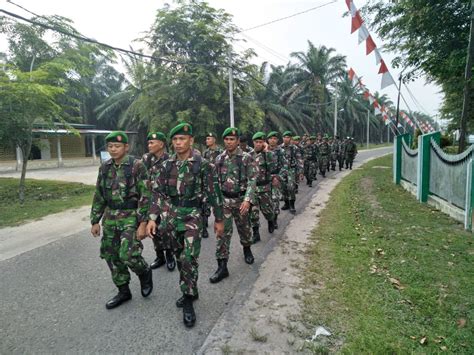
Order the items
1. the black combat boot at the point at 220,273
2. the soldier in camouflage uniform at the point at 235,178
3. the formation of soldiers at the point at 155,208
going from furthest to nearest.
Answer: the soldier in camouflage uniform at the point at 235,178, the black combat boot at the point at 220,273, the formation of soldiers at the point at 155,208

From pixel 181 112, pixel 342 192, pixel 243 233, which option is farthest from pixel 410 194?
pixel 181 112

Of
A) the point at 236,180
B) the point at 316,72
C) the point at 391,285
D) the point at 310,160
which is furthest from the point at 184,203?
the point at 316,72

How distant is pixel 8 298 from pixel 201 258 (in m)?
2.23

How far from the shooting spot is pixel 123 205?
3.12m

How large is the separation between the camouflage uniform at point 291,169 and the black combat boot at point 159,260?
364 centimetres

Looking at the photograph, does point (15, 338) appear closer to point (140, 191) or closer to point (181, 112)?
point (140, 191)

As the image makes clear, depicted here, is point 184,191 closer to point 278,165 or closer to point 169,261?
point 169,261

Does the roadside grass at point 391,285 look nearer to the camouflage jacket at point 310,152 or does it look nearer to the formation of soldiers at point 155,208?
the formation of soldiers at point 155,208

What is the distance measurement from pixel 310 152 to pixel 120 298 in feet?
29.9

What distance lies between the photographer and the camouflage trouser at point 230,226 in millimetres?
3841

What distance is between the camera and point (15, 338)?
276cm

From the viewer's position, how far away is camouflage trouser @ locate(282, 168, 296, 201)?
23.7 feet

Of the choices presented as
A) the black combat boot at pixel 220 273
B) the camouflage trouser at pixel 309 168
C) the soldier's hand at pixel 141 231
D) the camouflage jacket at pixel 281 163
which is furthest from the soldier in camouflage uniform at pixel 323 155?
the soldier's hand at pixel 141 231

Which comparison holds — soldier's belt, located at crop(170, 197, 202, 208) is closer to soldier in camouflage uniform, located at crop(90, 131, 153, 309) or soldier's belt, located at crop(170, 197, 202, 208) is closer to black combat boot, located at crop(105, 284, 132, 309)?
soldier in camouflage uniform, located at crop(90, 131, 153, 309)
